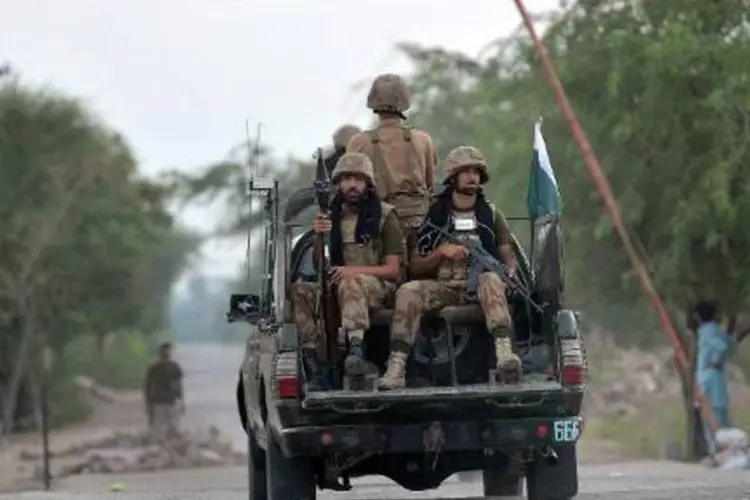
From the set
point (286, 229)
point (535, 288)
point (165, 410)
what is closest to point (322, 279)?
point (286, 229)

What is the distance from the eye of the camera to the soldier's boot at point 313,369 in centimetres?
1238

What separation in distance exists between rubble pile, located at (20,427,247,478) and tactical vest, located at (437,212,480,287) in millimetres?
15196

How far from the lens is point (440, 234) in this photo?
12930 mm

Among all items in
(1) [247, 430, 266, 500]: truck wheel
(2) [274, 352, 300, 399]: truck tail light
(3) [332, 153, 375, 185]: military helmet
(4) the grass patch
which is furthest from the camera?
(4) the grass patch

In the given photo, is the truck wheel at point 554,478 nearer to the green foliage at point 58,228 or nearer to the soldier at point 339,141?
the soldier at point 339,141

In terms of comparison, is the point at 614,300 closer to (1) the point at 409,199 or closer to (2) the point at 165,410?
(2) the point at 165,410

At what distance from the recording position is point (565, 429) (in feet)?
39.8

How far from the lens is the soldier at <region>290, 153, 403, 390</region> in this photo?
1235cm

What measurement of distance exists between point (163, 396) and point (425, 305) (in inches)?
761

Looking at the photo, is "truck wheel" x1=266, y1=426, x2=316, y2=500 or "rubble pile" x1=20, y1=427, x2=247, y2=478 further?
"rubble pile" x1=20, y1=427, x2=247, y2=478

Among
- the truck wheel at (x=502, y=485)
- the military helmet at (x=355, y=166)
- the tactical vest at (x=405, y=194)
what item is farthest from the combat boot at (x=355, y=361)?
the truck wheel at (x=502, y=485)

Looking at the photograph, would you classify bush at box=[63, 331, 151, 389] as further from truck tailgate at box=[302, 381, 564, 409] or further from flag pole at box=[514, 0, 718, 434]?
truck tailgate at box=[302, 381, 564, 409]

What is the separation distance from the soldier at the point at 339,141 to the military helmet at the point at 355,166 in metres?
1.80

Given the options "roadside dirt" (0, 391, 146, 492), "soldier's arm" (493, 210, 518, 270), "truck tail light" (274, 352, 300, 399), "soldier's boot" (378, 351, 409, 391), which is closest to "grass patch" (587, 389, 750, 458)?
"roadside dirt" (0, 391, 146, 492)
